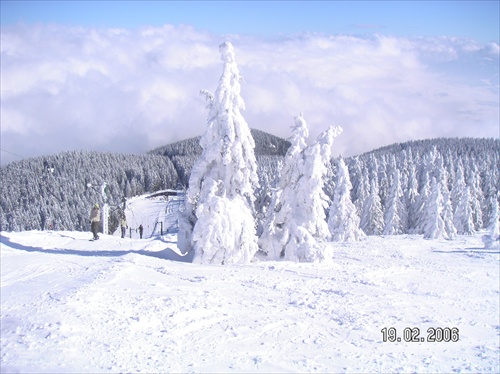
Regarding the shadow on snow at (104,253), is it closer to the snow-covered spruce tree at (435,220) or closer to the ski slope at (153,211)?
the snow-covered spruce tree at (435,220)

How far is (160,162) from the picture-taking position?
17250cm

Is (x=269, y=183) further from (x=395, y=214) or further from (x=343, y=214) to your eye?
(x=343, y=214)

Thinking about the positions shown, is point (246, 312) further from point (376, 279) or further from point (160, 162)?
point (160, 162)

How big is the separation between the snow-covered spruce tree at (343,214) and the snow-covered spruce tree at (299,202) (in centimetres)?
2152

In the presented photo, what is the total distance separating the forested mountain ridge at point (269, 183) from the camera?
192 feet

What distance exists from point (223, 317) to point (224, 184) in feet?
30.3

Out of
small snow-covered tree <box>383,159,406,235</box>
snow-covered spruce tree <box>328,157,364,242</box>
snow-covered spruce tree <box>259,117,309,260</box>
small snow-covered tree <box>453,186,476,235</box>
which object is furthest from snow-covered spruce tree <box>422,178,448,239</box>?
snow-covered spruce tree <box>259,117,309,260</box>

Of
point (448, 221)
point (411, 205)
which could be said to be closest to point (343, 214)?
point (448, 221)

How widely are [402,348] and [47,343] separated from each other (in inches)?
280

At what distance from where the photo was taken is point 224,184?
18094 mm

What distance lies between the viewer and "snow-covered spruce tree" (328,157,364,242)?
41.7 metres

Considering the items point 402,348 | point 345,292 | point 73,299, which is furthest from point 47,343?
point 345,292

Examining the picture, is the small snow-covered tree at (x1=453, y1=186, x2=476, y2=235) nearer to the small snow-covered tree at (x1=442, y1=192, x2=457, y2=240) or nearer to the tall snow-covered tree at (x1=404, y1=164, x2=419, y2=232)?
the tall snow-covered tree at (x1=404, y1=164, x2=419, y2=232)

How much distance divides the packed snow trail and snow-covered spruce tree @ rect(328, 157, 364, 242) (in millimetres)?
24821
